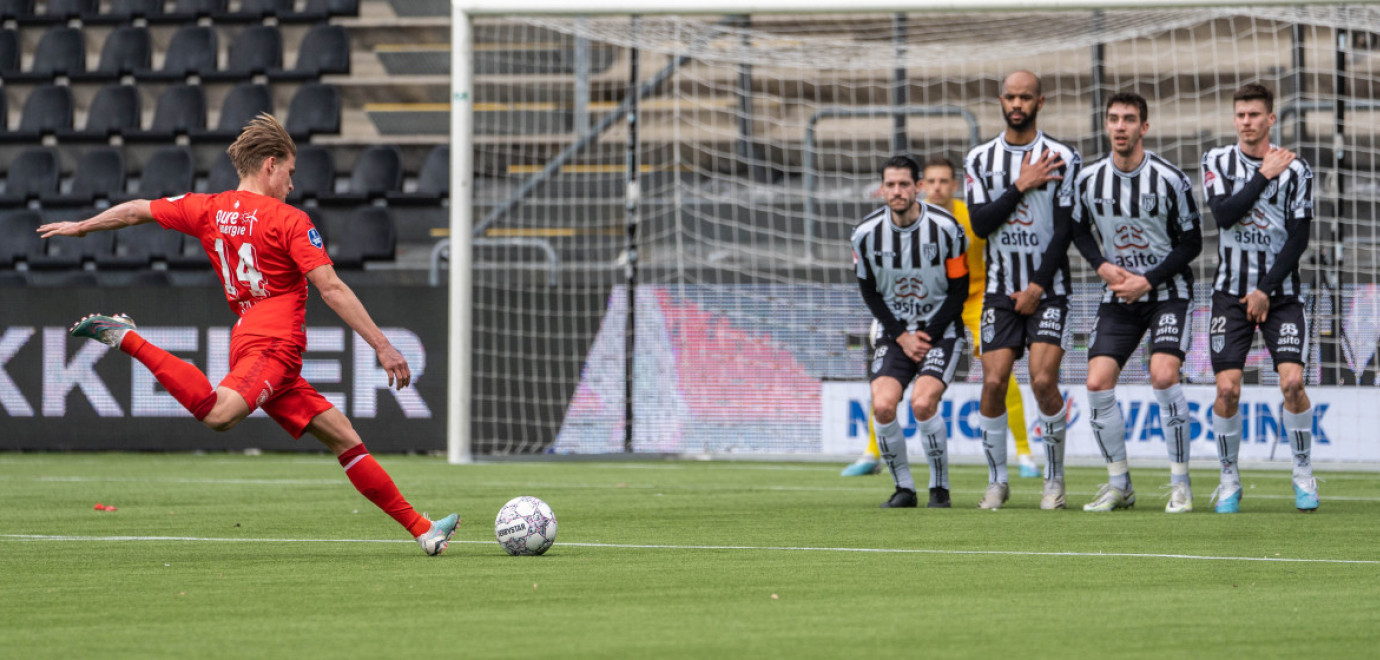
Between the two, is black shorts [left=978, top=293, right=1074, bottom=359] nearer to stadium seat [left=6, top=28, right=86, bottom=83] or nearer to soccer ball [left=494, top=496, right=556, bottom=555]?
soccer ball [left=494, top=496, right=556, bottom=555]

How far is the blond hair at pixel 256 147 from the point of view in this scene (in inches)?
232

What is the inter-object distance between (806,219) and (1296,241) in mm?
7136

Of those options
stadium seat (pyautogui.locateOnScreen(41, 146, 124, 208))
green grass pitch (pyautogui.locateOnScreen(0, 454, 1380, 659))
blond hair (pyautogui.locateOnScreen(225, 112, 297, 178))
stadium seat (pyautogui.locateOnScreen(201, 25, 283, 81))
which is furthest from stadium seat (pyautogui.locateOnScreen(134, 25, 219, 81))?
blond hair (pyautogui.locateOnScreen(225, 112, 297, 178))

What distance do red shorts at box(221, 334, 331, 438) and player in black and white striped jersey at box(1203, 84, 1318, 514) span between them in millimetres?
4512

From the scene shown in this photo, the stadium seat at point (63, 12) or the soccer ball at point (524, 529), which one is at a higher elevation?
the stadium seat at point (63, 12)

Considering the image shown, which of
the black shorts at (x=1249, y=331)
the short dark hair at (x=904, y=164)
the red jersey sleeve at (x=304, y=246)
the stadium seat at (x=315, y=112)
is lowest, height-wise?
the black shorts at (x=1249, y=331)

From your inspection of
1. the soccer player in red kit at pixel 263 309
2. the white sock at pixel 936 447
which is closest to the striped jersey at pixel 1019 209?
the white sock at pixel 936 447

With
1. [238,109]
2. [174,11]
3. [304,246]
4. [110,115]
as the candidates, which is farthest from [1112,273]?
[174,11]

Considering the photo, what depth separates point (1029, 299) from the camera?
8039 mm

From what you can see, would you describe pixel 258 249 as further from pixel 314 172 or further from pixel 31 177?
pixel 31 177

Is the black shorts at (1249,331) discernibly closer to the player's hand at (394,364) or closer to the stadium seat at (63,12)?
the player's hand at (394,364)

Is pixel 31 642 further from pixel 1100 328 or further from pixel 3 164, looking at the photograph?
pixel 3 164

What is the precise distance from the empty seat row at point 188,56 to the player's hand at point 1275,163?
12.1 m

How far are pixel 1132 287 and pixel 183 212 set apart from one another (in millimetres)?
4497
